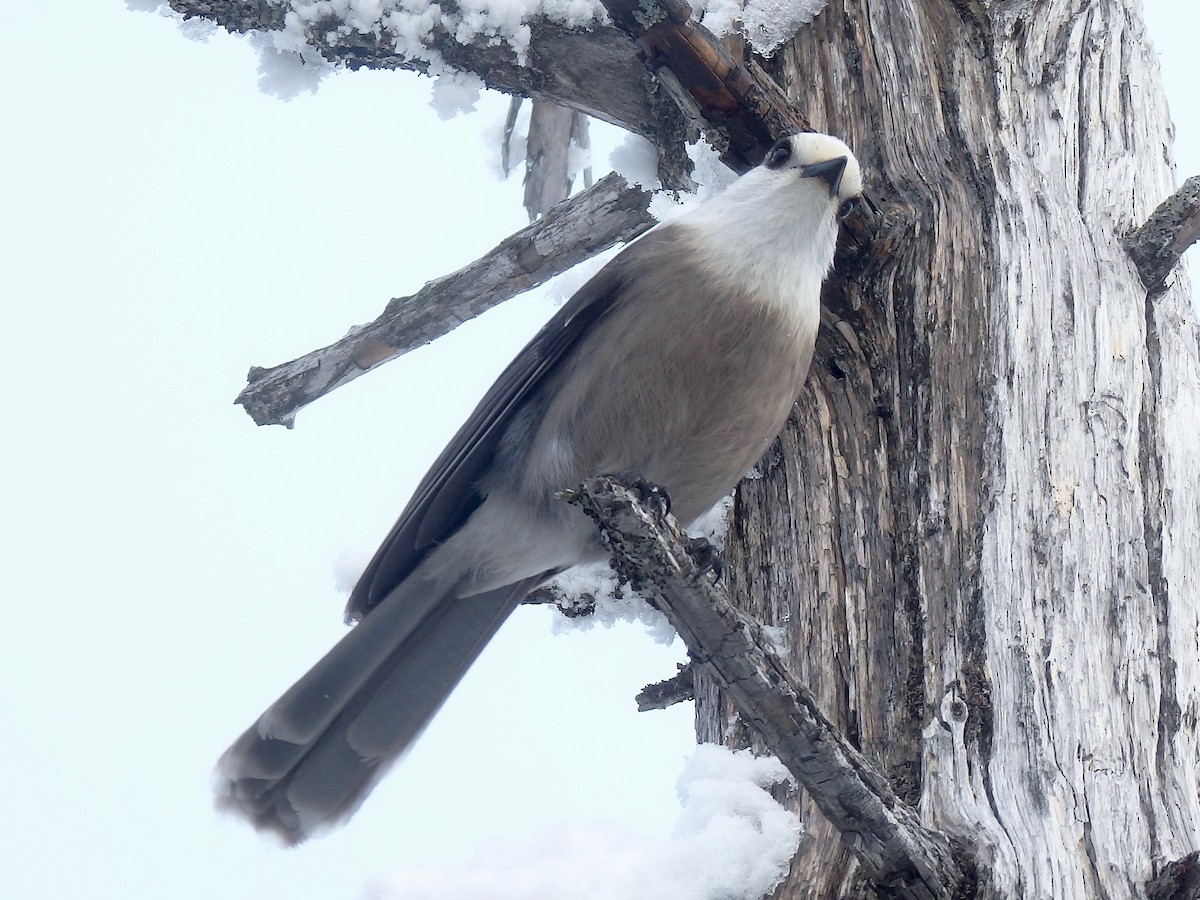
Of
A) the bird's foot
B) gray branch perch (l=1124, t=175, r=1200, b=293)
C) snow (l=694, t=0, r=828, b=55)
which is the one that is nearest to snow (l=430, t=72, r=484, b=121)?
snow (l=694, t=0, r=828, b=55)

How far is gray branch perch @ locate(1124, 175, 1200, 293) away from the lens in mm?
2096

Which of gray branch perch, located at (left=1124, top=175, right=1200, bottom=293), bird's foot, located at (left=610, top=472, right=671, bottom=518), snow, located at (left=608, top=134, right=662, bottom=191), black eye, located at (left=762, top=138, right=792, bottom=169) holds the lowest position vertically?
bird's foot, located at (left=610, top=472, right=671, bottom=518)

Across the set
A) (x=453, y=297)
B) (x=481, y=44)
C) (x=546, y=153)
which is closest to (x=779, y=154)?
(x=481, y=44)

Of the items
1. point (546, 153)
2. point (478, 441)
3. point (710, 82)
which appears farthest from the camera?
point (546, 153)

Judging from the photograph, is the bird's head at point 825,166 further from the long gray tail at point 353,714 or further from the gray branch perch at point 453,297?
the long gray tail at point 353,714

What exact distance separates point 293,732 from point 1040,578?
4.34ft

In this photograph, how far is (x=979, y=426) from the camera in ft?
6.44

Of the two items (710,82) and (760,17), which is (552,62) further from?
(710,82)

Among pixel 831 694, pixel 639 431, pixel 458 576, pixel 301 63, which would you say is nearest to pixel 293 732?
pixel 458 576

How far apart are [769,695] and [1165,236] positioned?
125cm

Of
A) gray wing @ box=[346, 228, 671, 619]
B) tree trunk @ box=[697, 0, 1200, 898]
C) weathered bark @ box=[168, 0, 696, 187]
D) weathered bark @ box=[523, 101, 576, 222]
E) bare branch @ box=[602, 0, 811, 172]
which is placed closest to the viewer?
tree trunk @ box=[697, 0, 1200, 898]

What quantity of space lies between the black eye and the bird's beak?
0.16 feet

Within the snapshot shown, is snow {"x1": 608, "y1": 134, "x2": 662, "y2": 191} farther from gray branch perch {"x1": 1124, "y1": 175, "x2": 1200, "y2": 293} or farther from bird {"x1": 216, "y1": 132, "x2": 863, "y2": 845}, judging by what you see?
gray branch perch {"x1": 1124, "y1": 175, "x2": 1200, "y2": 293}

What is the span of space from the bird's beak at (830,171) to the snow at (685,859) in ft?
3.24
